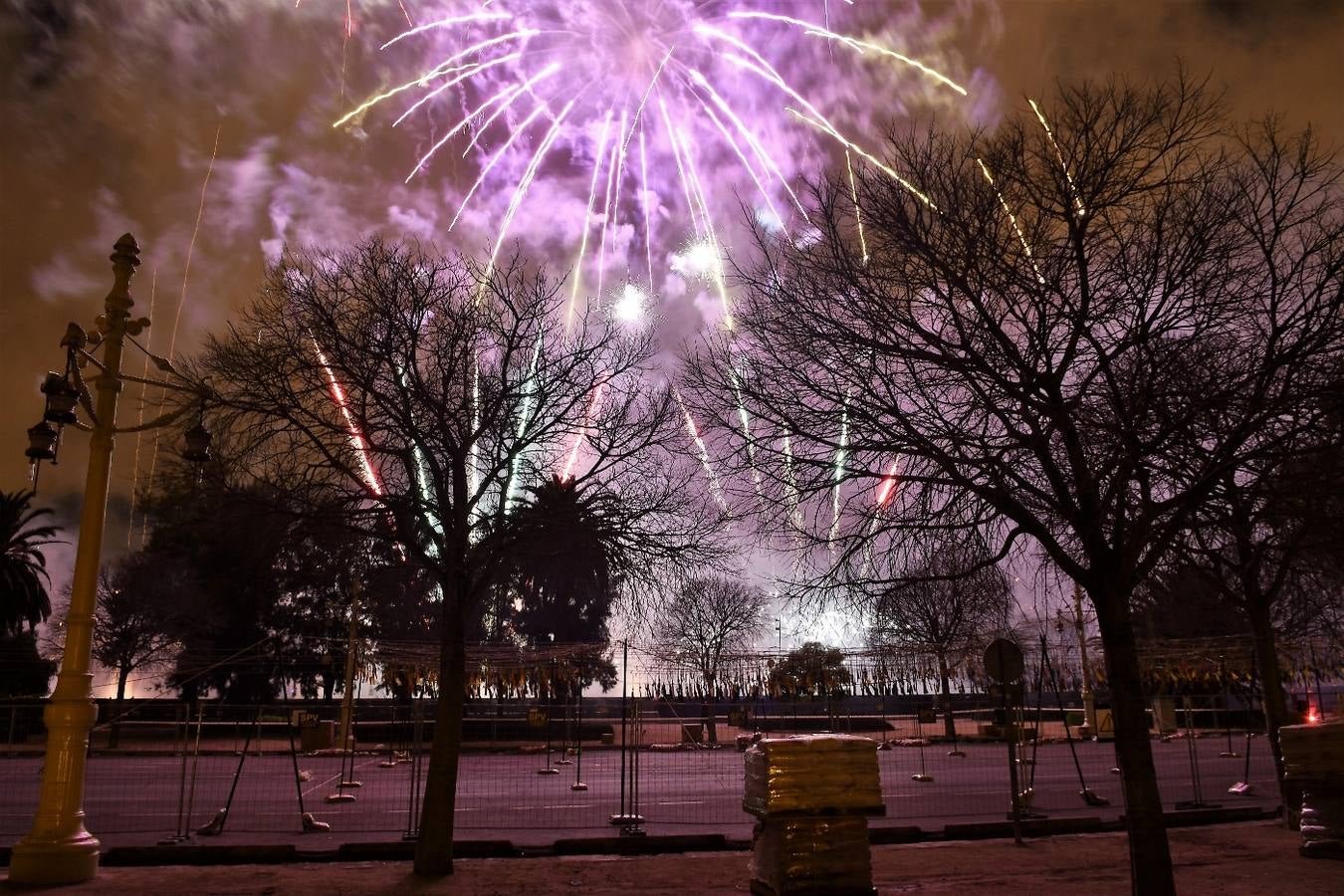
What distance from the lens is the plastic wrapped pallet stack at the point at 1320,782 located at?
34.8 feet

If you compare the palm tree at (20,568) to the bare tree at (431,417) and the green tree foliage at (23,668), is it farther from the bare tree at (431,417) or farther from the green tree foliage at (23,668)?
the bare tree at (431,417)

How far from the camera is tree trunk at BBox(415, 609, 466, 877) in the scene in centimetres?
1041

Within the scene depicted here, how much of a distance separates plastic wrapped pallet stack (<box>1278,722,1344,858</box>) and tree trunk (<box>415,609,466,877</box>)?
9.69 m

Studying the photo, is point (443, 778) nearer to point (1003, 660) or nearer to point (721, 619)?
point (1003, 660)

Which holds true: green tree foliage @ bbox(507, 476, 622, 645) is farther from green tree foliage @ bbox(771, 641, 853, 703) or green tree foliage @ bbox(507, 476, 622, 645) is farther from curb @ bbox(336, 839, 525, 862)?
green tree foliage @ bbox(771, 641, 853, 703)

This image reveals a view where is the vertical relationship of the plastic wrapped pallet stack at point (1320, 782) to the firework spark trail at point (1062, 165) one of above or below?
below

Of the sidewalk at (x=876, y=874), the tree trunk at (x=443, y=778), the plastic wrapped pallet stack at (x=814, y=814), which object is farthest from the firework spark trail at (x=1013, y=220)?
the tree trunk at (x=443, y=778)

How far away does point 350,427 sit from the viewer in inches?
488

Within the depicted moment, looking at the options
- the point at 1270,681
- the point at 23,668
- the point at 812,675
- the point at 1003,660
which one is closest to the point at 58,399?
the point at 1003,660

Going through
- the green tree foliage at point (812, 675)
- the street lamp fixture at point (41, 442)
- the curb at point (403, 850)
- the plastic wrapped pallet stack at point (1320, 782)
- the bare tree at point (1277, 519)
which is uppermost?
the street lamp fixture at point (41, 442)

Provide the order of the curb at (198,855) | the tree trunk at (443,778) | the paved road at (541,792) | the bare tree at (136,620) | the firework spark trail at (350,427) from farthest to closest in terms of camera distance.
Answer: the bare tree at (136,620)
the paved road at (541,792)
the curb at (198,855)
the firework spark trail at (350,427)
the tree trunk at (443,778)

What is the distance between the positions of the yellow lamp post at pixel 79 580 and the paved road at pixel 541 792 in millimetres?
3305

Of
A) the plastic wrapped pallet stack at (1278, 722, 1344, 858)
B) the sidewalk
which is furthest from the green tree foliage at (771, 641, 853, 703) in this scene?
the plastic wrapped pallet stack at (1278, 722, 1344, 858)

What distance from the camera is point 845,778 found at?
30.7ft
